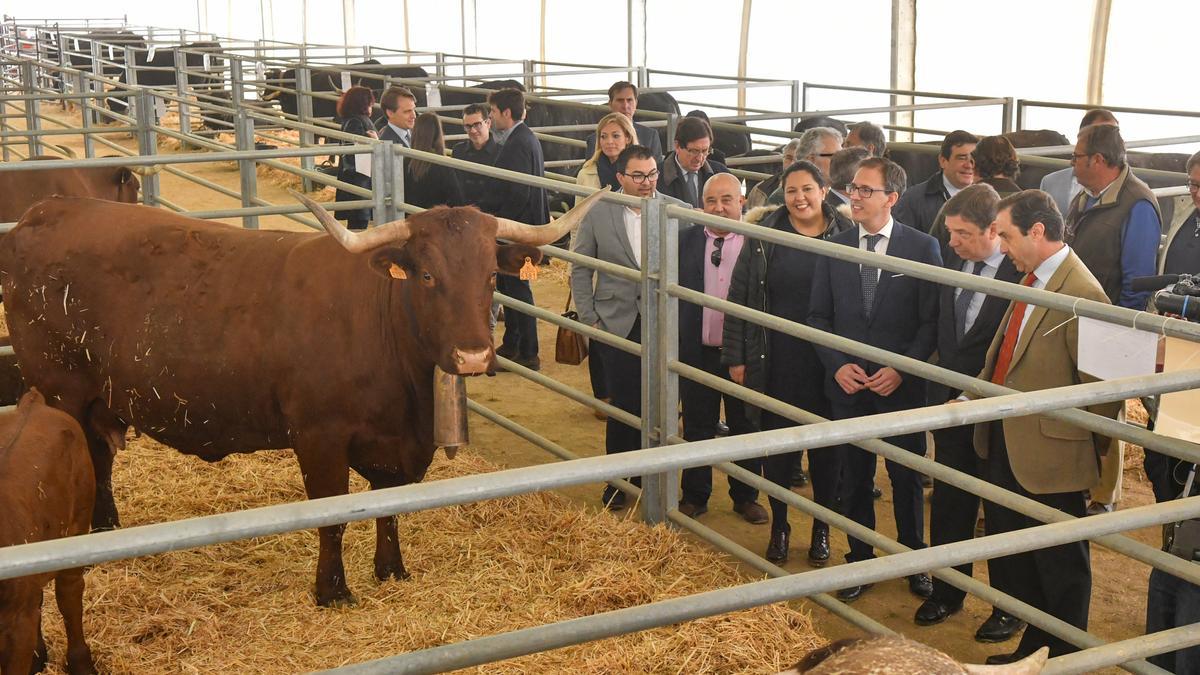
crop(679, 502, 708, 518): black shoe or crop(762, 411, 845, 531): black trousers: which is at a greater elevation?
crop(762, 411, 845, 531): black trousers

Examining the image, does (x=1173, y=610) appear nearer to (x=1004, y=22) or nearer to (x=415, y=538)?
(x=415, y=538)

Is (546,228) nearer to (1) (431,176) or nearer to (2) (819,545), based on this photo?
(2) (819,545)

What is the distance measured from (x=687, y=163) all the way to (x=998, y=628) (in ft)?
9.81

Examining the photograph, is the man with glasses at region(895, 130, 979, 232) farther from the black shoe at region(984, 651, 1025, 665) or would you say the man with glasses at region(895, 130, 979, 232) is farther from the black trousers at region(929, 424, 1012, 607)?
the black shoe at region(984, 651, 1025, 665)

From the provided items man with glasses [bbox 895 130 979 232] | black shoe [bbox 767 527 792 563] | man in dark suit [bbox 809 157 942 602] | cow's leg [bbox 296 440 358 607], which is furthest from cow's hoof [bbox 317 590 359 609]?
man with glasses [bbox 895 130 979 232]

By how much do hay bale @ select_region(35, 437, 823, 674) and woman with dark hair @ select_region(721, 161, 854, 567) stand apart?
1.72 ft

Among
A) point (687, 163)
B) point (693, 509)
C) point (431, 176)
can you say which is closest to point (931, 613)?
point (693, 509)

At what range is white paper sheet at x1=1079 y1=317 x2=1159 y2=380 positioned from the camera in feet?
9.36

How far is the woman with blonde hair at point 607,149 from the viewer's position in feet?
21.7

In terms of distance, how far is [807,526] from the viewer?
17.8 ft

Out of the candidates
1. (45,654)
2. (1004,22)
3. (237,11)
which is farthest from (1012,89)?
(237,11)

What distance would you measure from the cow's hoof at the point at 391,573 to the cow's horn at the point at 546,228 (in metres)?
1.27

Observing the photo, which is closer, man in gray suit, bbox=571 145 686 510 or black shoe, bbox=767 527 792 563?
black shoe, bbox=767 527 792 563

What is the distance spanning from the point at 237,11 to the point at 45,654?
102 feet
